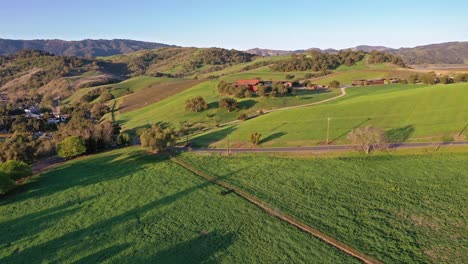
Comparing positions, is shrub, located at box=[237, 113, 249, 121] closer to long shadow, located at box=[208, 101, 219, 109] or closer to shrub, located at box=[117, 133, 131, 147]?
long shadow, located at box=[208, 101, 219, 109]

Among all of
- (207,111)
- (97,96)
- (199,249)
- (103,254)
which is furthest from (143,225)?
(97,96)

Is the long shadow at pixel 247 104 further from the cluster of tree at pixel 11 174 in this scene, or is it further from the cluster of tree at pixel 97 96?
the cluster of tree at pixel 97 96

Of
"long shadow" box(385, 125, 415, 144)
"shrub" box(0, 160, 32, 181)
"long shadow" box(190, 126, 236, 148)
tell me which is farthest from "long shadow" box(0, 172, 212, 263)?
"long shadow" box(385, 125, 415, 144)

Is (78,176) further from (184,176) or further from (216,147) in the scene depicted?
(216,147)

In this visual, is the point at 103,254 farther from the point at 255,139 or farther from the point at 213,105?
the point at 213,105

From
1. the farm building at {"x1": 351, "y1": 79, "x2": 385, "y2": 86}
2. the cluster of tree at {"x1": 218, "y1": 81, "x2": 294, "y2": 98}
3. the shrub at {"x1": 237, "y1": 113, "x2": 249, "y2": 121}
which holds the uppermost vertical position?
the cluster of tree at {"x1": 218, "y1": 81, "x2": 294, "y2": 98}

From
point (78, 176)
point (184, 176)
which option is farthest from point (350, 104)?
point (78, 176)
